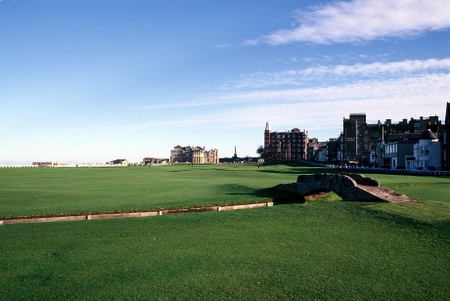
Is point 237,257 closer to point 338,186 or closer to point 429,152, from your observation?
point 338,186

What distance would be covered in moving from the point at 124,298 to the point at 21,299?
2.42 m

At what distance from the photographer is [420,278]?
10289 millimetres

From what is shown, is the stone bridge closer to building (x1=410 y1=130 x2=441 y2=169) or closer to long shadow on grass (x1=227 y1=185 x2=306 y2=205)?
long shadow on grass (x1=227 y1=185 x2=306 y2=205)

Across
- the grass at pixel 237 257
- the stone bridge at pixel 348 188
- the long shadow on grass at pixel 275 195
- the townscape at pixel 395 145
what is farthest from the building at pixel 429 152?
the grass at pixel 237 257

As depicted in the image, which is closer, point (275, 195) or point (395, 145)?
point (275, 195)

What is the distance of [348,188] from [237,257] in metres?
14.4

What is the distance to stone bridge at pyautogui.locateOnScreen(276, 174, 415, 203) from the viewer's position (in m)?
22.8

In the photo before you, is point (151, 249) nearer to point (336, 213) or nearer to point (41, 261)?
point (41, 261)

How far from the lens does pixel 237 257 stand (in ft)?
40.5

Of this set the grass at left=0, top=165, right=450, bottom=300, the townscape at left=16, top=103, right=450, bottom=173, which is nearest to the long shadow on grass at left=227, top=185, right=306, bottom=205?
the grass at left=0, top=165, right=450, bottom=300

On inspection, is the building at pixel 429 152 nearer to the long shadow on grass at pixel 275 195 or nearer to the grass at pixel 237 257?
the long shadow on grass at pixel 275 195

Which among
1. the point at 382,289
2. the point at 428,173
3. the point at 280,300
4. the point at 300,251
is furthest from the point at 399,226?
the point at 428,173

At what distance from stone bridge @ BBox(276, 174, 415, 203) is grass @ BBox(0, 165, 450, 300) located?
10.5ft

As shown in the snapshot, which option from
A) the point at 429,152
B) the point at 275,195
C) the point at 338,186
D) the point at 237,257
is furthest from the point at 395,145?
the point at 237,257
